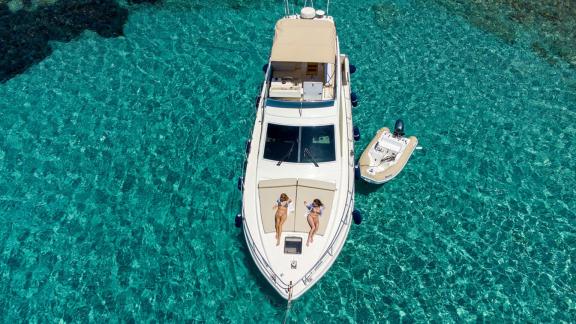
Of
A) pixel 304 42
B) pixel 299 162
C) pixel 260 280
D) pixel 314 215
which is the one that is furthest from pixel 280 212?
pixel 304 42

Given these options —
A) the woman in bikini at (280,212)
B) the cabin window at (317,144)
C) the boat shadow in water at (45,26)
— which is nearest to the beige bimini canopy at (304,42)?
the cabin window at (317,144)

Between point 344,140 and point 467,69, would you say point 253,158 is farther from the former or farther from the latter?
point 467,69

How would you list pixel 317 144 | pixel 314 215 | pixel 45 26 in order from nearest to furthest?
pixel 314 215
pixel 317 144
pixel 45 26

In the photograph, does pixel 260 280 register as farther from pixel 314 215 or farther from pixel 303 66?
pixel 303 66

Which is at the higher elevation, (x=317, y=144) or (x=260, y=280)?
(x=317, y=144)

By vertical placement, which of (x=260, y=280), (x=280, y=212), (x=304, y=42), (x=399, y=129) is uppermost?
(x=304, y=42)

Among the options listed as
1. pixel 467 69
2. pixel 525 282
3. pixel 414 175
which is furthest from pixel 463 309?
pixel 467 69
